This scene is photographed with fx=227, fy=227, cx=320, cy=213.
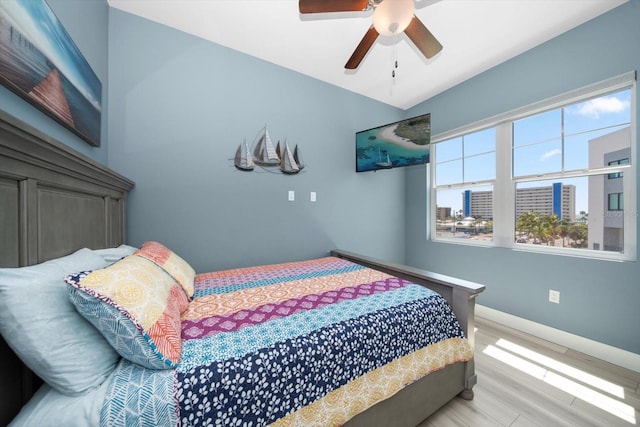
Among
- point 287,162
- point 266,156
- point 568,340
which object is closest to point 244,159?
point 266,156

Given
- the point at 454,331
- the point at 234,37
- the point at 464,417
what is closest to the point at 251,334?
the point at 454,331

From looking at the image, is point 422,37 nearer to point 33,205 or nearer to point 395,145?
point 395,145

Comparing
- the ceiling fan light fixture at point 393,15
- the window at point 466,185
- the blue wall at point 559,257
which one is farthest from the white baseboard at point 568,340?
the ceiling fan light fixture at point 393,15

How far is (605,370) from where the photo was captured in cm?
168

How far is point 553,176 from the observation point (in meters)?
2.15

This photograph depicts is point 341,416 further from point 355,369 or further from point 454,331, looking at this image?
point 454,331

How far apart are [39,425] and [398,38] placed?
10.2ft

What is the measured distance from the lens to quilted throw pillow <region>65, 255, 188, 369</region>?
698 mm

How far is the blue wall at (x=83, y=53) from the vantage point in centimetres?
95

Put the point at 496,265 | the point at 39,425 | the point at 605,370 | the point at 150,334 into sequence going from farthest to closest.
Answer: the point at 496,265 < the point at 605,370 < the point at 150,334 < the point at 39,425

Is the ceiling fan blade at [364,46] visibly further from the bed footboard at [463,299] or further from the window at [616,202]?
the window at [616,202]

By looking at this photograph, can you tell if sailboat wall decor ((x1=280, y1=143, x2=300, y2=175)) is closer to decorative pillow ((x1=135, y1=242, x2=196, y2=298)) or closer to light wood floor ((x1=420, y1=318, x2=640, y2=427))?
decorative pillow ((x1=135, y1=242, x2=196, y2=298))

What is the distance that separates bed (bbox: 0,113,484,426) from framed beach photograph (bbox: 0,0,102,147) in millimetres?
303

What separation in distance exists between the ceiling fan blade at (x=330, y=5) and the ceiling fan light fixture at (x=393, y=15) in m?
0.12
